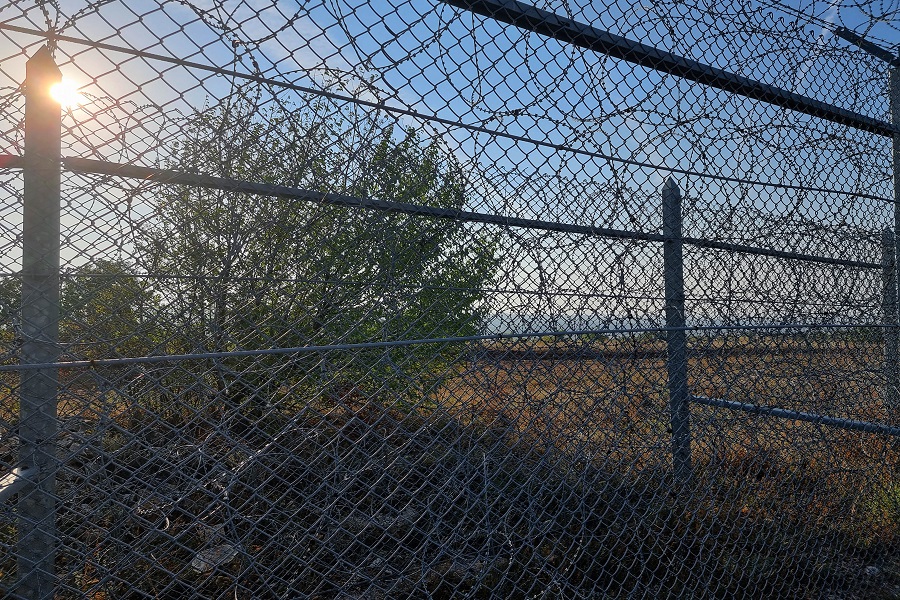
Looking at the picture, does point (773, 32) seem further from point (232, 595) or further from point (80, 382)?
point (232, 595)

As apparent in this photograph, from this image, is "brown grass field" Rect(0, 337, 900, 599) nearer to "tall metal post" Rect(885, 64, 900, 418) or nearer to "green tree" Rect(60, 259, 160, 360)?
"green tree" Rect(60, 259, 160, 360)

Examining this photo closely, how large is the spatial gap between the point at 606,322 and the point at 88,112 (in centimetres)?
181

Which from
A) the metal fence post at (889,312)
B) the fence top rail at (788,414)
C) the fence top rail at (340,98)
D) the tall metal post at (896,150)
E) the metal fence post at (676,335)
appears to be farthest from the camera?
the tall metal post at (896,150)

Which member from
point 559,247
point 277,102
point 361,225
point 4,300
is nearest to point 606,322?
point 559,247

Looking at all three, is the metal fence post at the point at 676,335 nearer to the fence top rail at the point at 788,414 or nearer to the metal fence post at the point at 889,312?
the fence top rail at the point at 788,414

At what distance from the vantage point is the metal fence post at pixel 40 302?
4.71 ft

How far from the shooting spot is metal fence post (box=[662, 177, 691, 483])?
2.54 meters

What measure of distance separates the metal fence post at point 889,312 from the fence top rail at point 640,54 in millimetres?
839

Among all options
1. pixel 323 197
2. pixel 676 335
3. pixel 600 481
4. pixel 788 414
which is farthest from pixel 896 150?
pixel 323 197

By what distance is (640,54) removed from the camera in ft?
7.76

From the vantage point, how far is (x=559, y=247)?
7.15 feet

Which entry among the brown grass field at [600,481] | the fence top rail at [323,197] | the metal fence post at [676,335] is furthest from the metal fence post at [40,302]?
the metal fence post at [676,335]

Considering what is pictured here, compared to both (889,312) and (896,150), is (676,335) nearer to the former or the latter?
(889,312)

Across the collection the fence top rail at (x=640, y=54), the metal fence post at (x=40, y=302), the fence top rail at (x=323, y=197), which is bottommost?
the metal fence post at (x=40, y=302)
